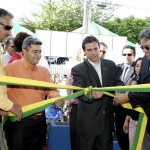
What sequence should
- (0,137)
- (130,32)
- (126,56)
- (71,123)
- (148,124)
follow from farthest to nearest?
(130,32) → (126,56) → (71,123) → (148,124) → (0,137)

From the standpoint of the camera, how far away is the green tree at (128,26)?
159 feet

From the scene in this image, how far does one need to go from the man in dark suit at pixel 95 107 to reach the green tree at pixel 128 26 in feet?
141

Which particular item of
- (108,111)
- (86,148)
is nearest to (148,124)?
→ (108,111)

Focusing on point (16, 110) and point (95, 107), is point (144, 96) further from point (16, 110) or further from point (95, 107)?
point (16, 110)

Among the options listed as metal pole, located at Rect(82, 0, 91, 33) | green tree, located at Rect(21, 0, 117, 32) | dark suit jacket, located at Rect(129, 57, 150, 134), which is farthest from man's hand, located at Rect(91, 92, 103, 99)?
green tree, located at Rect(21, 0, 117, 32)

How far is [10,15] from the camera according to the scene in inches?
141

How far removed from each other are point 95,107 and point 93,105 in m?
0.03

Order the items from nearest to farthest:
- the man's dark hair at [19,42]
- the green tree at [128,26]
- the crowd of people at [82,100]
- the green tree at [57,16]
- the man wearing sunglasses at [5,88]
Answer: the man wearing sunglasses at [5,88] → the crowd of people at [82,100] → the man's dark hair at [19,42] → the green tree at [57,16] → the green tree at [128,26]

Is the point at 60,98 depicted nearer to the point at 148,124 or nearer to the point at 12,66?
the point at 12,66

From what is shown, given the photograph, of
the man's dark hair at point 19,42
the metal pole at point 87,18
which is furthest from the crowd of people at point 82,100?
the metal pole at point 87,18

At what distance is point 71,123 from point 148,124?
1.86m

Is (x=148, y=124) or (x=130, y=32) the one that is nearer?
(x=148, y=124)

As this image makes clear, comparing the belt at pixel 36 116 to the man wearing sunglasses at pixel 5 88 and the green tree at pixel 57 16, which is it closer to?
the man wearing sunglasses at pixel 5 88

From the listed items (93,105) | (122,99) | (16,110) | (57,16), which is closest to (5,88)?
(16,110)
